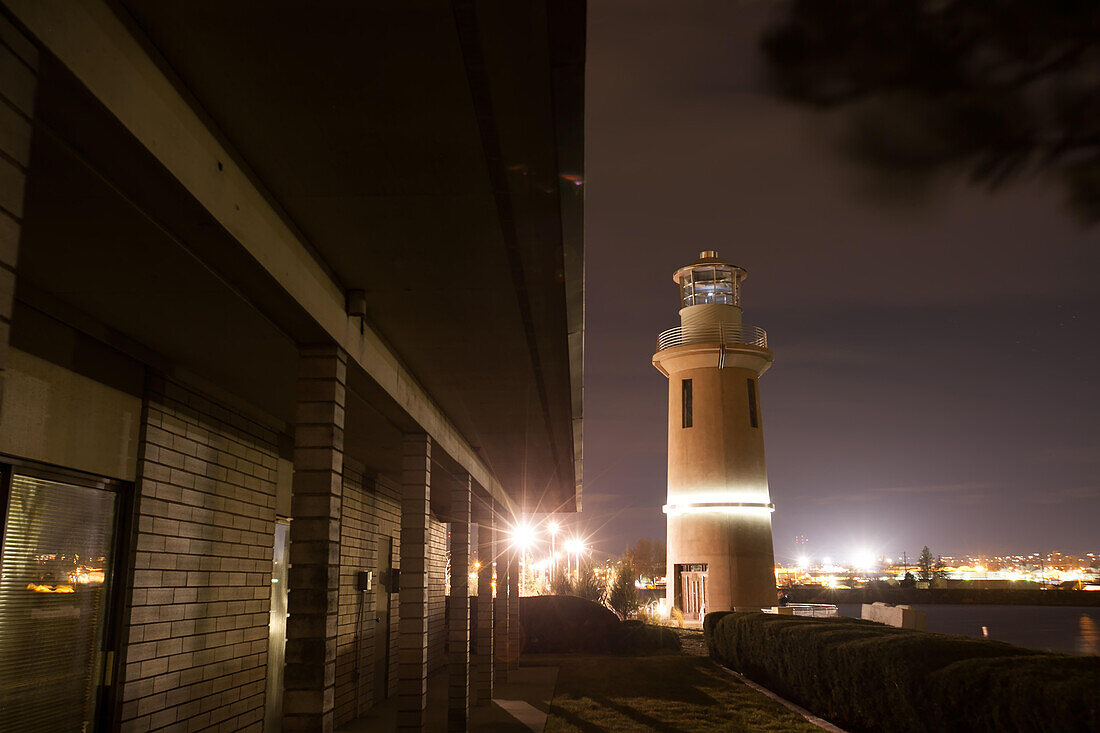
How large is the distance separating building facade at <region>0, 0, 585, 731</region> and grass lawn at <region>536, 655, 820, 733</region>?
114 inches

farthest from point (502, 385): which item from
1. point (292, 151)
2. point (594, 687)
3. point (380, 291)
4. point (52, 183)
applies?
point (594, 687)

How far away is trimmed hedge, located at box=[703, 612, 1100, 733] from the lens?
22.1 ft

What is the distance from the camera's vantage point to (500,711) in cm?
1450

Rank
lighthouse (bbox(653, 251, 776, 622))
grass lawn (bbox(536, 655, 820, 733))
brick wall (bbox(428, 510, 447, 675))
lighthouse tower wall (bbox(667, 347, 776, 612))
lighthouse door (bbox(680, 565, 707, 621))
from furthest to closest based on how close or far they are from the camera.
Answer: lighthouse door (bbox(680, 565, 707, 621)) < lighthouse (bbox(653, 251, 776, 622)) < lighthouse tower wall (bbox(667, 347, 776, 612)) < brick wall (bbox(428, 510, 447, 675)) < grass lawn (bbox(536, 655, 820, 733))

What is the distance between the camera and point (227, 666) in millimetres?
9328

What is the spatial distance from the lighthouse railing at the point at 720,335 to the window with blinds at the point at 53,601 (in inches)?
1133

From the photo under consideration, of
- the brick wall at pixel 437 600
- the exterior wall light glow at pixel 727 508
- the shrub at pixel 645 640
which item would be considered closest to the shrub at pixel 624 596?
the exterior wall light glow at pixel 727 508

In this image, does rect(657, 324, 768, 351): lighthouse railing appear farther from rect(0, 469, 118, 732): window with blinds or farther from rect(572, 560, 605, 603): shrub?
rect(0, 469, 118, 732): window with blinds

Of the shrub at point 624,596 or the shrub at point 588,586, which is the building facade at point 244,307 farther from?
the shrub at point 588,586

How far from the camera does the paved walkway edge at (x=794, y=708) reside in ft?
A: 40.1

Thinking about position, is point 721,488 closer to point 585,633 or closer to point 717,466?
point 717,466

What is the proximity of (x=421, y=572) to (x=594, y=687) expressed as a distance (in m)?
8.39

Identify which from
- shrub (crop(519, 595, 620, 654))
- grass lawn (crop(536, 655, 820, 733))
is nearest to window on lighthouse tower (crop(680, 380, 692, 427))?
shrub (crop(519, 595, 620, 654))

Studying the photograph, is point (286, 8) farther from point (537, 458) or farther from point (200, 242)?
point (537, 458)
